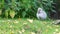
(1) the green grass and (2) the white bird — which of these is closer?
(1) the green grass

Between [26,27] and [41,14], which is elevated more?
[26,27]

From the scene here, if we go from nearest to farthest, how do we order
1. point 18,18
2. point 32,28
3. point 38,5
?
point 32,28, point 18,18, point 38,5

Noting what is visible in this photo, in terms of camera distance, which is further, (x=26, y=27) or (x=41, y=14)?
(x=41, y=14)

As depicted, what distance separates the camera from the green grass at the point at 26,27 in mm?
9250

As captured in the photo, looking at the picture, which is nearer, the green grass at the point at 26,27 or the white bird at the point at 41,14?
the green grass at the point at 26,27

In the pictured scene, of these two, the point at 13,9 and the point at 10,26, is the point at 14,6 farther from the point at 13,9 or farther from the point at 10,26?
the point at 10,26

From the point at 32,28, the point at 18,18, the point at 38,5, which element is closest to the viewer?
the point at 32,28

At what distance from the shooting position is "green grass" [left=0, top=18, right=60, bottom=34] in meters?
9.25

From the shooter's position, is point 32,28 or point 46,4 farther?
point 46,4

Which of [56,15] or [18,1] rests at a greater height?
[18,1]

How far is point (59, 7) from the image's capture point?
42.4ft

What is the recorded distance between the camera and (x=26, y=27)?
9633mm

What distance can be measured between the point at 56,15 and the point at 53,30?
11.3 feet

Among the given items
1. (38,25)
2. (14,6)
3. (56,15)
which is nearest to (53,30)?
(38,25)
